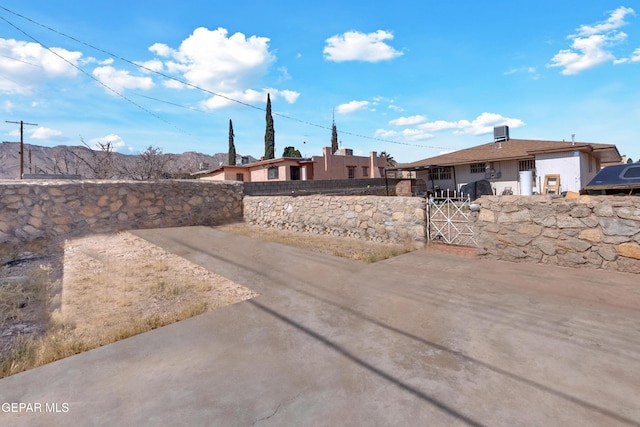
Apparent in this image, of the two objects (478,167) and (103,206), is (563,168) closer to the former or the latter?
(478,167)

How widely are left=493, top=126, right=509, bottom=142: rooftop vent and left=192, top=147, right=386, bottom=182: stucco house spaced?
14.1 meters

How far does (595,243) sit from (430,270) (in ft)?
8.96

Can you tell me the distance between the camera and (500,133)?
2409cm

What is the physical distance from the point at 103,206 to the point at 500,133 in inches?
1015

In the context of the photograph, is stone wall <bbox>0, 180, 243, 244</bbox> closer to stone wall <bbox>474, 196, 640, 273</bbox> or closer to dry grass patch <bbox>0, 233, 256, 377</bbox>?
dry grass patch <bbox>0, 233, 256, 377</bbox>

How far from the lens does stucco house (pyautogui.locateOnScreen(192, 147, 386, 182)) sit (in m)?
29.3

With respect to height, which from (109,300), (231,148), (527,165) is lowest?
(109,300)

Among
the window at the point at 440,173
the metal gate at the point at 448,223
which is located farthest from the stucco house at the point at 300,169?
the metal gate at the point at 448,223

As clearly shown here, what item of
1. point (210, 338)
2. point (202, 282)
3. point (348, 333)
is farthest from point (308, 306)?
point (202, 282)

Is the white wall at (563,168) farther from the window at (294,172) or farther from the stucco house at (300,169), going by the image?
the window at (294,172)

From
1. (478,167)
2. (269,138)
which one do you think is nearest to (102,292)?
(478,167)

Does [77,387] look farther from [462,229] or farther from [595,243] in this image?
[462,229]

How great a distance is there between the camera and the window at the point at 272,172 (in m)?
29.6

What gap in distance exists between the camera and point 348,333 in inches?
136
